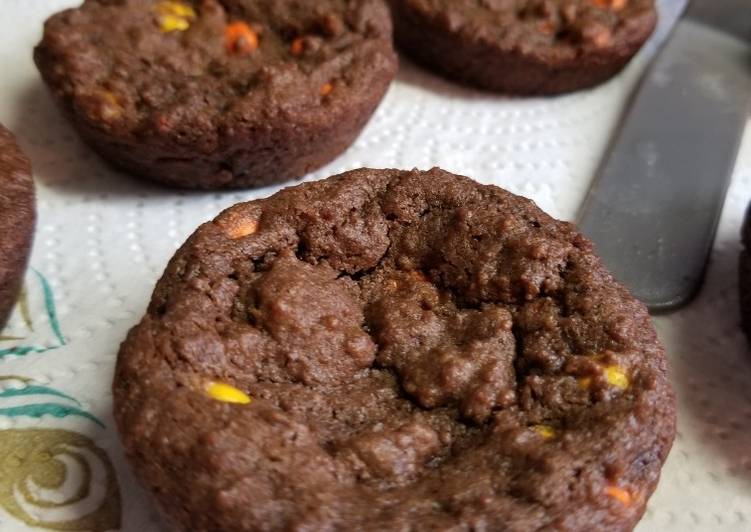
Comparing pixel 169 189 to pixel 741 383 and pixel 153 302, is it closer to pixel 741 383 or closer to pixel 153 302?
pixel 153 302

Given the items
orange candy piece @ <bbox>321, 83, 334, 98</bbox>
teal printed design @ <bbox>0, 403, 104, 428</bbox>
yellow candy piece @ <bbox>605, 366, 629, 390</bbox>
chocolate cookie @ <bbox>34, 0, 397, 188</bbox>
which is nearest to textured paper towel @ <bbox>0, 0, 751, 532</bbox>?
teal printed design @ <bbox>0, 403, 104, 428</bbox>

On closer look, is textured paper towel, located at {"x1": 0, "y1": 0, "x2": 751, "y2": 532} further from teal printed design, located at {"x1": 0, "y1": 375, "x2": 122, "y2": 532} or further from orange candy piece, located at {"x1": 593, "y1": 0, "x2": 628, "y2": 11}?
orange candy piece, located at {"x1": 593, "y1": 0, "x2": 628, "y2": 11}

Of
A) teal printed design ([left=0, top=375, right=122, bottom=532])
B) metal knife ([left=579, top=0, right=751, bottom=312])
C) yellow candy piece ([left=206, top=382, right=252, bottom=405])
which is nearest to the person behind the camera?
yellow candy piece ([left=206, top=382, right=252, bottom=405])

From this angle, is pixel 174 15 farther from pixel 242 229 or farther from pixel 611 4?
pixel 611 4

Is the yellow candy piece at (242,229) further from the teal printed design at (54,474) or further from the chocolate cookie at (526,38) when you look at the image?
the chocolate cookie at (526,38)

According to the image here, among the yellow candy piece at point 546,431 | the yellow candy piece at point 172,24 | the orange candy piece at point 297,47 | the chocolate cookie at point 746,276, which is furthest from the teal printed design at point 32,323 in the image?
the chocolate cookie at point 746,276

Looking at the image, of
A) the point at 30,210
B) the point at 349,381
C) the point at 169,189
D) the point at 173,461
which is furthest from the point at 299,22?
the point at 173,461
